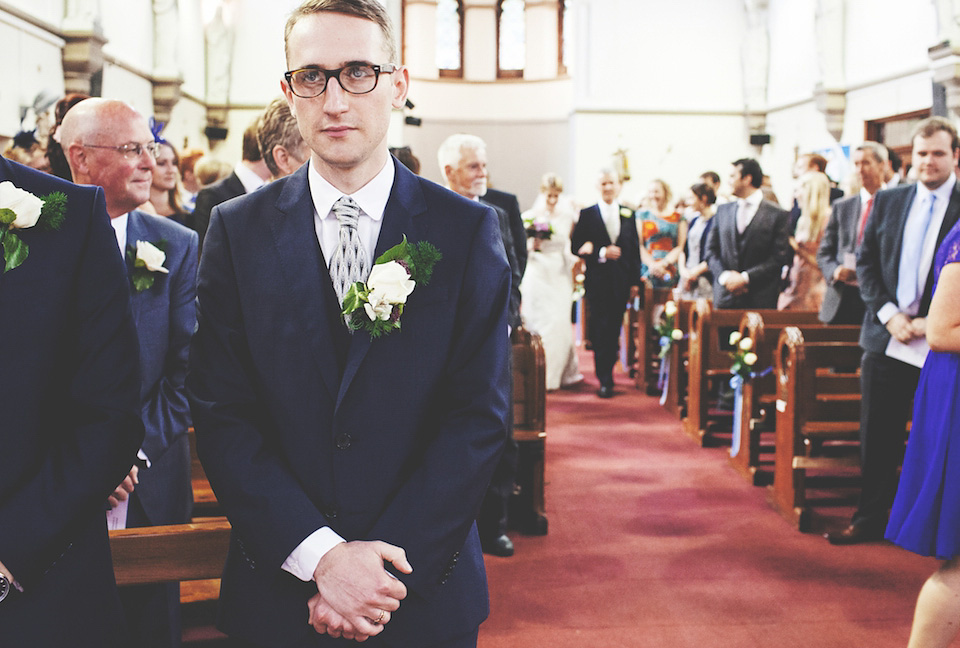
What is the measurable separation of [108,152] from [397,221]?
1227 millimetres

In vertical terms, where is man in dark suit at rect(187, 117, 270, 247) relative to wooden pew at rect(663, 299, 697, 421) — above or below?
above

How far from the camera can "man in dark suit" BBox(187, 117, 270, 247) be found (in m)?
3.46

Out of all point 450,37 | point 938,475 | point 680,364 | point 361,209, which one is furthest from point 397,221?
point 450,37

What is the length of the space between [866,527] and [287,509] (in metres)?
3.44

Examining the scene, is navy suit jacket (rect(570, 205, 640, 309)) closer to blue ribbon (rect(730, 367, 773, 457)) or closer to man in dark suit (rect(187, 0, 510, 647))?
blue ribbon (rect(730, 367, 773, 457))

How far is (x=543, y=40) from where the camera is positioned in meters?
17.3

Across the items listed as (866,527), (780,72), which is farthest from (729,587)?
(780,72)

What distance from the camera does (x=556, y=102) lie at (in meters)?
17.0

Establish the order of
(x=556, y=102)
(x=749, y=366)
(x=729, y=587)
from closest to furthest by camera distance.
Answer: (x=729, y=587) → (x=749, y=366) → (x=556, y=102)

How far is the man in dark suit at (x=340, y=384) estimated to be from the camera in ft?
4.71

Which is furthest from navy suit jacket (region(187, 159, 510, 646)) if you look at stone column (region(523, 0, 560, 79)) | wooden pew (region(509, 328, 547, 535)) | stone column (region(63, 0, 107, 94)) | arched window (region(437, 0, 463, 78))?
arched window (region(437, 0, 463, 78))

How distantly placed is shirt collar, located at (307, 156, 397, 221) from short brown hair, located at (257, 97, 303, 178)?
4.77 feet

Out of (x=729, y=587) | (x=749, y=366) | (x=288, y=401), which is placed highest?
(x=288, y=401)

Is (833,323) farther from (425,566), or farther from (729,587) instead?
(425,566)
